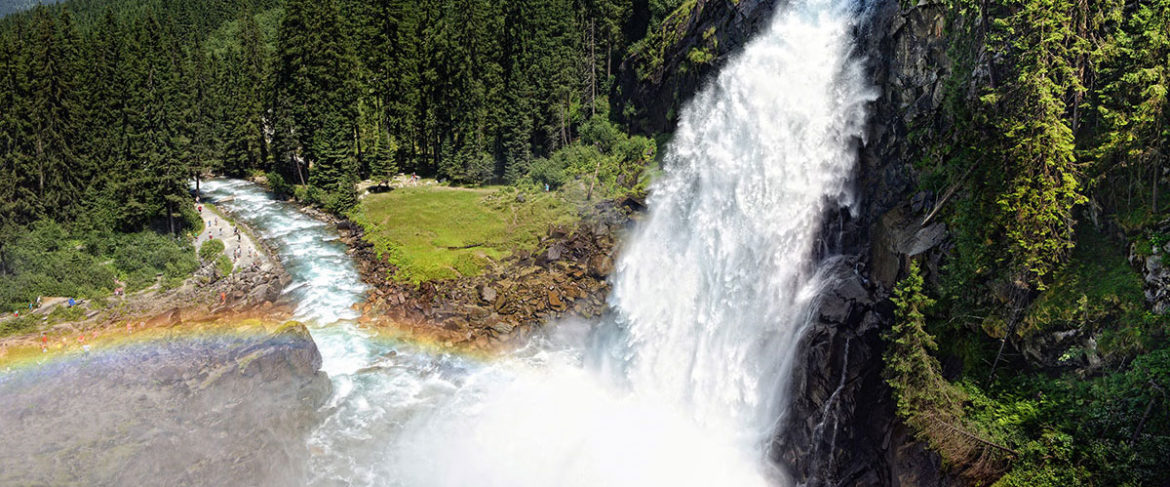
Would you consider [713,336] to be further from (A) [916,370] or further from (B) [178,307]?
(B) [178,307]

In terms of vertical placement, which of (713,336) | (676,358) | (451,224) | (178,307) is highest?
(451,224)

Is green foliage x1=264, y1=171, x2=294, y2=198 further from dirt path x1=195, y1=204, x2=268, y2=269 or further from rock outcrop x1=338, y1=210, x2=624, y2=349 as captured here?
rock outcrop x1=338, y1=210, x2=624, y2=349

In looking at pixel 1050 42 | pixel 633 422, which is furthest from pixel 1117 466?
pixel 633 422

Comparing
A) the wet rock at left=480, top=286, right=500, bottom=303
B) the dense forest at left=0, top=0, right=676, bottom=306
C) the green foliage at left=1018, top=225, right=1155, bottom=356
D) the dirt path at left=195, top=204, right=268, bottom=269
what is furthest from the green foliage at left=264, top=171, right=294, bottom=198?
the green foliage at left=1018, top=225, right=1155, bottom=356

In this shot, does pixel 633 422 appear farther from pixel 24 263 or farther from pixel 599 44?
pixel 599 44

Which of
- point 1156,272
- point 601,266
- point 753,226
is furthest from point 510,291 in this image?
point 1156,272

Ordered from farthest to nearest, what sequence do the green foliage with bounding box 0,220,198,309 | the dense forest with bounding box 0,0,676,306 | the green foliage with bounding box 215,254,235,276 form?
the dense forest with bounding box 0,0,676,306
the green foliage with bounding box 215,254,235,276
the green foliage with bounding box 0,220,198,309

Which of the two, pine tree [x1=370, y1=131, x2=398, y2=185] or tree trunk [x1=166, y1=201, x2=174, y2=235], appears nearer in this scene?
tree trunk [x1=166, y1=201, x2=174, y2=235]

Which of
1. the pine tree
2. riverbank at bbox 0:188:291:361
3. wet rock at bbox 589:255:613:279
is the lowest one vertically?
riverbank at bbox 0:188:291:361
